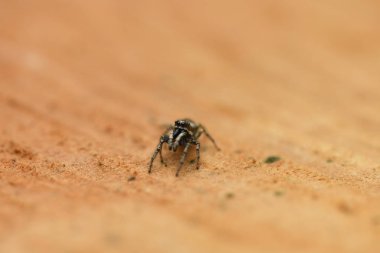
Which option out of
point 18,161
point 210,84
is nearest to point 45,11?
point 210,84

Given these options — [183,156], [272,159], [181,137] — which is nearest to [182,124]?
[181,137]

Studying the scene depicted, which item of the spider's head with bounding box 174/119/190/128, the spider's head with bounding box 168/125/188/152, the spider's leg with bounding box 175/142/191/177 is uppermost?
the spider's head with bounding box 174/119/190/128

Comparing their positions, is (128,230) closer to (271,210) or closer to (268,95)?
(271,210)

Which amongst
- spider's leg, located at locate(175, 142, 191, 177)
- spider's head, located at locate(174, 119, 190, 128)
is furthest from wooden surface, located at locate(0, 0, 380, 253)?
spider's head, located at locate(174, 119, 190, 128)

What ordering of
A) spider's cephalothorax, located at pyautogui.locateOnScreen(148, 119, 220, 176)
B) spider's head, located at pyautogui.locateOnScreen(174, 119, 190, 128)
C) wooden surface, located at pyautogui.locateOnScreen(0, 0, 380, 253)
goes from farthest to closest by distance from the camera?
spider's head, located at pyautogui.locateOnScreen(174, 119, 190, 128) → spider's cephalothorax, located at pyautogui.locateOnScreen(148, 119, 220, 176) → wooden surface, located at pyautogui.locateOnScreen(0, 0, 380, 253)

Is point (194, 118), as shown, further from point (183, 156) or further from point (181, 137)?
point (183, 156)

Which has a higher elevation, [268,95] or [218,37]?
[218,37]

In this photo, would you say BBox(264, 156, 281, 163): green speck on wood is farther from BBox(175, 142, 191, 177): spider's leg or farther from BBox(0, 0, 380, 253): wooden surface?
BBox(175, 142, 191, 177): spider's leg

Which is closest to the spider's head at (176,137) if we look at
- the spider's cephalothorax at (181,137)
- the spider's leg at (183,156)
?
the spider's cephalothorax at (181,137)

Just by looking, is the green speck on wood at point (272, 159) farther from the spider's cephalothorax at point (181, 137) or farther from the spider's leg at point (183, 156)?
the spider's leg at point (183, 156)
